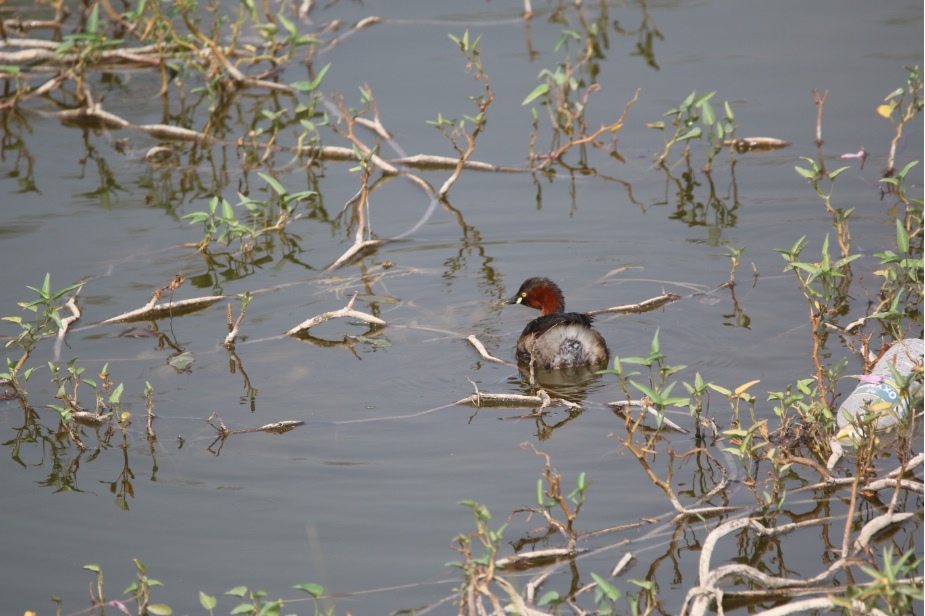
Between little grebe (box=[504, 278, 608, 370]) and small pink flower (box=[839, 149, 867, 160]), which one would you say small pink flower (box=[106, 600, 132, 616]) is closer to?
little grebe (box=[504, 278, 608, 370])

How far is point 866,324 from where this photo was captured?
23.6 ft

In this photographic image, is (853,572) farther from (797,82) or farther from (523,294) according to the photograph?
(797,82)

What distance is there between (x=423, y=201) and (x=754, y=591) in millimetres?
5659

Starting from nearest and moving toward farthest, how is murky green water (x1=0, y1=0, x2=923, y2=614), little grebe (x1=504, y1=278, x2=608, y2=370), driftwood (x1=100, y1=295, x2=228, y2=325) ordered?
murky green water (x1=0, y1=0, x2=923, y2=614) → little grebe (x1=504, y1=278, x2=608, y2=370) → driftwood (x1=100, y1=295, x2=228, y2=325)

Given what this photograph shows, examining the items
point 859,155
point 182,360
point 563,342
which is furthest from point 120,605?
point 859,155

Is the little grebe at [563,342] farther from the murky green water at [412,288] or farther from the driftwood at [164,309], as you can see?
the driftwood at [164,309]

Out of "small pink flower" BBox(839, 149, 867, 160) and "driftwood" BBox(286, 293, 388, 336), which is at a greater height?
"small pink flower" BBox(839, 149, 867, 160)

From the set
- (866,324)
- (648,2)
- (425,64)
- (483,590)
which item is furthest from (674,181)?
(483,590)

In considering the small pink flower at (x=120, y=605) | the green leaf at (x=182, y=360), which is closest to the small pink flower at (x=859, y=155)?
the green leaf at (x=182, y=360)

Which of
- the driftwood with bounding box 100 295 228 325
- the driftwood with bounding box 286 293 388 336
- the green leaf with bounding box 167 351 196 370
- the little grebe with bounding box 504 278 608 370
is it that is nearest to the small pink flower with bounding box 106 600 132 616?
the green leaf with bounding box 167 351 196 370

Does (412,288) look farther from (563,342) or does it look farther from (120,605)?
(120,605)

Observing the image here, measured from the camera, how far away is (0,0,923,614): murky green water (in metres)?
5.32

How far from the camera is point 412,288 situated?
8.23 metres

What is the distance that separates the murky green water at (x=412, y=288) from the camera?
5.32 meters
